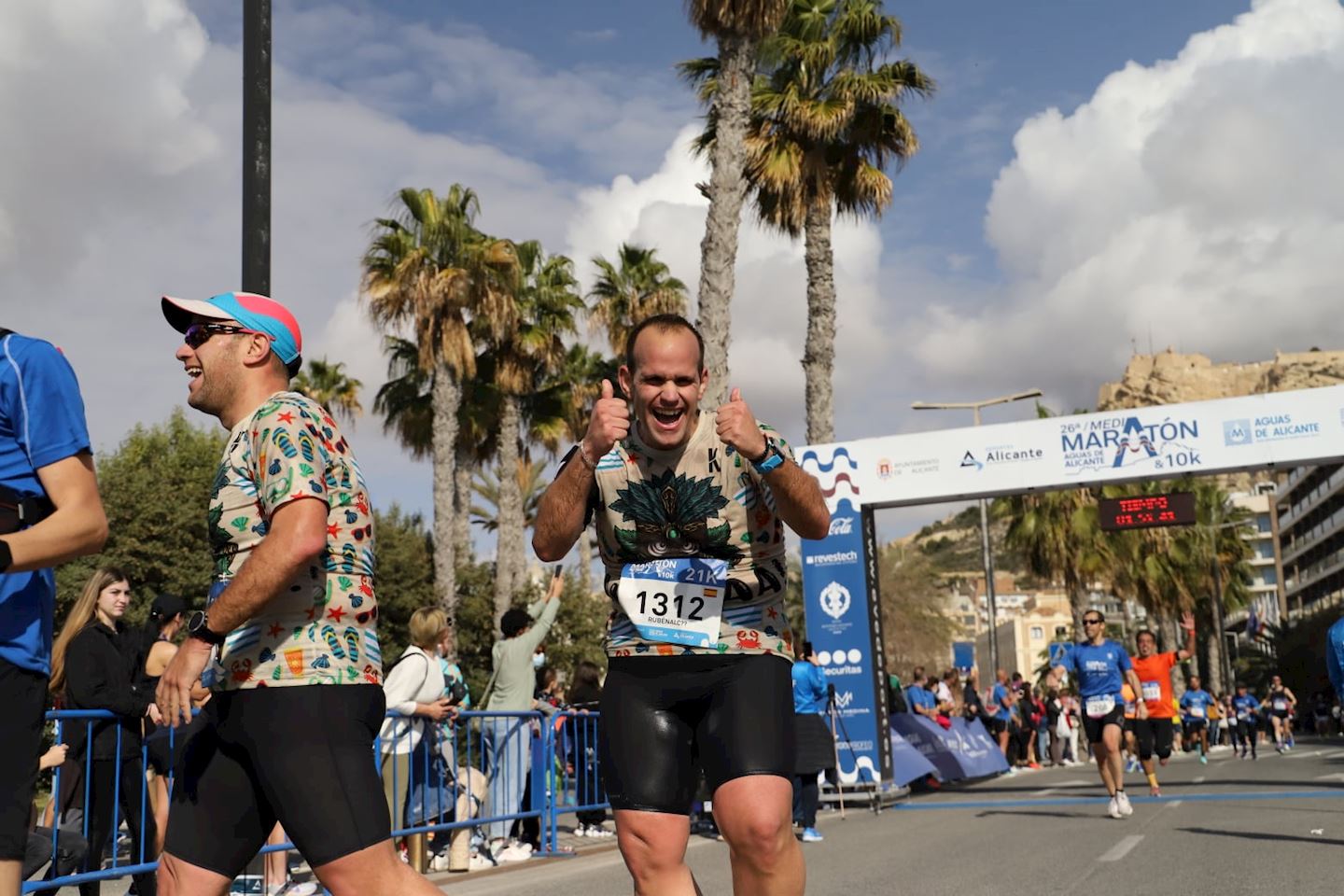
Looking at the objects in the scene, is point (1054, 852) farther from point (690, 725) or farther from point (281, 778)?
point (281, 778)

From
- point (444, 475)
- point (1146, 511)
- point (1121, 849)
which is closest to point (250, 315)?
point (1121, 849)

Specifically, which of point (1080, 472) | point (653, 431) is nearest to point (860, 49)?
point (1080, 472)

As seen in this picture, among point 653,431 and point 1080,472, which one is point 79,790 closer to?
point 653,431

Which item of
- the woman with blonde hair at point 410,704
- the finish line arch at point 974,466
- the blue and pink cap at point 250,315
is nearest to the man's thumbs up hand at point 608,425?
the blue and pink cap at point 250,315

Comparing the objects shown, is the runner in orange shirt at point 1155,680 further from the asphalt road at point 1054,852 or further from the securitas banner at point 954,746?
the securitas banner at point 954,746

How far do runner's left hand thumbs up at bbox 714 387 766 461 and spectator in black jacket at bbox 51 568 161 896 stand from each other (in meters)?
4.91

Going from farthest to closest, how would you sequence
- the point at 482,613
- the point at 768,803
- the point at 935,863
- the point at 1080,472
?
the point at 482,613 → the point at 1080,472 → the point at 935,863 → the point at 768,803

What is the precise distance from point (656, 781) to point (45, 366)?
1821 mm

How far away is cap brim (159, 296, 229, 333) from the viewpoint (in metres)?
3.37

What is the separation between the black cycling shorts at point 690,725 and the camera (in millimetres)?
3520

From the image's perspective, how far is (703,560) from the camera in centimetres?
366

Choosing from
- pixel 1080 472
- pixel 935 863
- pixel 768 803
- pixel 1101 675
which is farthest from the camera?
pixel 1080 472

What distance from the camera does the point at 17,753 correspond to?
284 centimetres

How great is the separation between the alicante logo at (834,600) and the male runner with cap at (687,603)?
14781 millimetres
